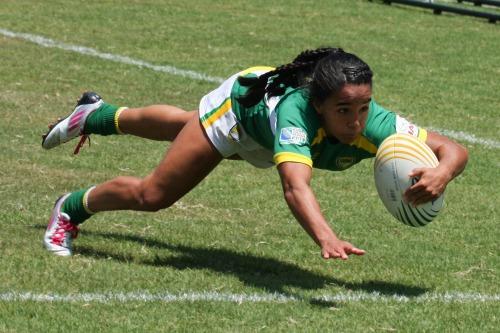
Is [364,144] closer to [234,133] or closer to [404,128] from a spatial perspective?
[404,128]

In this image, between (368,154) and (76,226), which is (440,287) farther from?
(76,226)

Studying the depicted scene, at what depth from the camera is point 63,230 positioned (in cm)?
713

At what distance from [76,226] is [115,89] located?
5451 millimetres

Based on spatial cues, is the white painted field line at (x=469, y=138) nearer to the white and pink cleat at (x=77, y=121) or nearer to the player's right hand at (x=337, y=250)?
the white and pink cleat at (x=77, y=121)

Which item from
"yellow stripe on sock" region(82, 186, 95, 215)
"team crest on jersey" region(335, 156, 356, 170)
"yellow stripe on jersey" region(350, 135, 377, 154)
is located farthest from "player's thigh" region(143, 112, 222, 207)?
"yellow stripe on jersey" region(350, 135, 377, 154)

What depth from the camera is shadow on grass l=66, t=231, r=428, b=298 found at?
666 centimetres

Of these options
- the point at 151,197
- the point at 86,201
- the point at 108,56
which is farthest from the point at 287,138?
the point at 108,56

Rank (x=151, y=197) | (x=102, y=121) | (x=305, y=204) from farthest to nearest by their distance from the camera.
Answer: (x=102, y=121) → (x=151, y=197) → (x=305, y=204)

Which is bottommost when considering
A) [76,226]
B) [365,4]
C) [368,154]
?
[365,4]

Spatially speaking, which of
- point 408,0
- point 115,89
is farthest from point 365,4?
point 115,89

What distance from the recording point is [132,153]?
10.0 metres

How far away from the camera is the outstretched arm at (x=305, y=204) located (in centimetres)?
584

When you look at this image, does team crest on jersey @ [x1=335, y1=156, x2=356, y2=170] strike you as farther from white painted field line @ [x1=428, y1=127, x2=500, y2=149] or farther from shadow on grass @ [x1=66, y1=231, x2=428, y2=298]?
white painted field line @ [x1=428, y1=127, x2=500, y2=149]

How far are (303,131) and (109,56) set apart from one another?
330 inches
